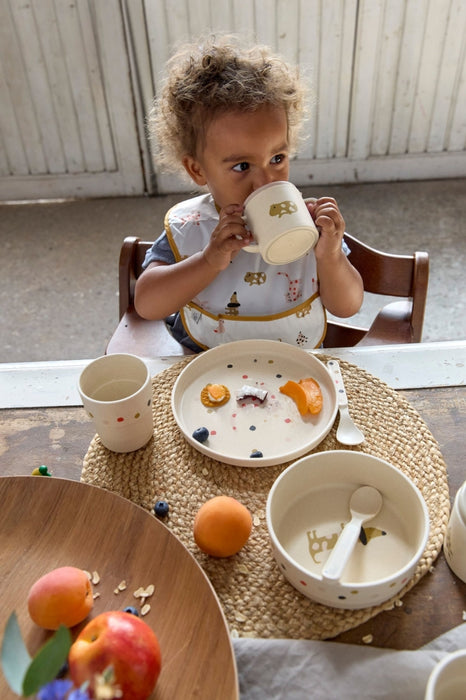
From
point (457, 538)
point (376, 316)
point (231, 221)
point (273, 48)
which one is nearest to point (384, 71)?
point (273, 48)

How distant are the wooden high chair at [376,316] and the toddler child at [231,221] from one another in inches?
2.4

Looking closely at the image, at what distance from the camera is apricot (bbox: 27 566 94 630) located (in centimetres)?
54

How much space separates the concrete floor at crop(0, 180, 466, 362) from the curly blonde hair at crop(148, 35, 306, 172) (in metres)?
1.19

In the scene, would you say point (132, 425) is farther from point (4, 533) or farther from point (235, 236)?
point (235, 236)

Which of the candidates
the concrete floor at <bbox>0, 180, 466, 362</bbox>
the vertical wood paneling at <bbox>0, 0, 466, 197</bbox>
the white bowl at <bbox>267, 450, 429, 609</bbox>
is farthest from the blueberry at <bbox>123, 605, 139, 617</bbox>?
the vertical wood paneling at <bbox>0, 0, 466, 197</bbox>

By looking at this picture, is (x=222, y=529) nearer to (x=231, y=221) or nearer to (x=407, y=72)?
(x=231, y=221)

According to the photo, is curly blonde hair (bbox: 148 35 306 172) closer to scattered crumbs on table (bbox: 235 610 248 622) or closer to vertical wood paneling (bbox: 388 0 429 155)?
scattered crumbs on table (bbox: 235 610 248 622)

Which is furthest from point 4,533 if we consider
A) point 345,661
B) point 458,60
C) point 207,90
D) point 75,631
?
point 458,60

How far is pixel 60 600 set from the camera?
1.78 ft

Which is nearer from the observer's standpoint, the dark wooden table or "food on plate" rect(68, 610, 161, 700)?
"food on plate" rect(68, 610, 161, 700)

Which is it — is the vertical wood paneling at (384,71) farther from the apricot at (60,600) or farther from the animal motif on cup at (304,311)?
the apricot at (60,600)

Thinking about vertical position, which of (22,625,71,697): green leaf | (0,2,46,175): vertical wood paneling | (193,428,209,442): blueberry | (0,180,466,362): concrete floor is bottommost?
(0,180,466,362): concrete floor

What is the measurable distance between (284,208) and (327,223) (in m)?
0.17

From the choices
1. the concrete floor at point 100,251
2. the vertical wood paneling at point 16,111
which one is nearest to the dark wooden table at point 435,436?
the concrete floor at point 100,251
